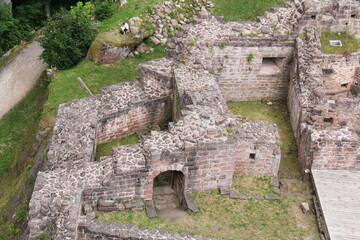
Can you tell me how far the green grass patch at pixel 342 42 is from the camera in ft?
65.1

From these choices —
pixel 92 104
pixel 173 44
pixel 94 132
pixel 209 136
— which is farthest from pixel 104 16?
pixel 209 136

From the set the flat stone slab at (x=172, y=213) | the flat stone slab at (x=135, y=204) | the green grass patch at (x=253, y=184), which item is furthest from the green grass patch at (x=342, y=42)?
the flat stone slab at (x=135, y=204)

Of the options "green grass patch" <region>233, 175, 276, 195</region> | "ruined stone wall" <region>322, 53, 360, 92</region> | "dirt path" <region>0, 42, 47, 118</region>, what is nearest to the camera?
"green grass patch" <region>233, 175, 276, 195</region>

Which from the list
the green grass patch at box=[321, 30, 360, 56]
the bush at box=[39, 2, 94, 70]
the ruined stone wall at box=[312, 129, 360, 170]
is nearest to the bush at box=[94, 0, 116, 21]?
the bush at box=[39, 2, 94, 70]

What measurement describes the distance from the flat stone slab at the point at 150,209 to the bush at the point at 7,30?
16.5 metres

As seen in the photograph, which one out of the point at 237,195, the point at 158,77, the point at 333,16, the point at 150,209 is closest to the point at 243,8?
the point at 333,16

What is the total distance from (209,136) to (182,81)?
389cm

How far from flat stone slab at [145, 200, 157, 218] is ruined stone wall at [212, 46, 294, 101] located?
7.23 m

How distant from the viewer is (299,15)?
20.3 m

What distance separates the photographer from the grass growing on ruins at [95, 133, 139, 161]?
704 inches

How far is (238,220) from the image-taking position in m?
14.9

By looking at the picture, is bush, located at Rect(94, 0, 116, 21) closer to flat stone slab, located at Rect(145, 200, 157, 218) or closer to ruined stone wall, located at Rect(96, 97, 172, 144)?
ruined stone wall, located at Rect(96, 97, 172, 144)

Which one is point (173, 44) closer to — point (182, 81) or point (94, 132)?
point (182, 81)

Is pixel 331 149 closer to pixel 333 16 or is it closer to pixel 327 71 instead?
pixel 327 71
